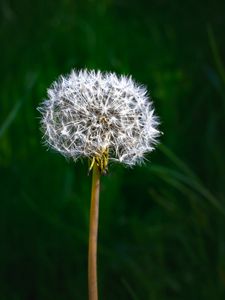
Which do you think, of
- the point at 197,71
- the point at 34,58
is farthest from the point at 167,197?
the point at 34,58

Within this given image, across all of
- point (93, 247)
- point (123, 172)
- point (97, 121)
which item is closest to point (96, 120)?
point (97, 121)

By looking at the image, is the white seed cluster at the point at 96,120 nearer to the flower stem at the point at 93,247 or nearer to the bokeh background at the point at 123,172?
the flower stem at the point at 93,247

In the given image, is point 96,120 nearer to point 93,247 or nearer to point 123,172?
point 93,247

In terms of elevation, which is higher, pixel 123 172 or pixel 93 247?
pixel 123 172

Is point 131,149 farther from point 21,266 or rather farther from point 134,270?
point 21,266

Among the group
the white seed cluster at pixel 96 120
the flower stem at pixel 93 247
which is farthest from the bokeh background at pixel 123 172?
the flower stem at pixel 93 247

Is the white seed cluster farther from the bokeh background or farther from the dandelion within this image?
the bokeh background

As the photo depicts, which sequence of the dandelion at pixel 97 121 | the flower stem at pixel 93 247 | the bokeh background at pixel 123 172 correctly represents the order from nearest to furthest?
the flower stem at pixel 93 247
the dandelion at pixel 97 121
the bokeh background at pixel 123 172

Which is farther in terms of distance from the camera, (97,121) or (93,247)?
(97,121)
